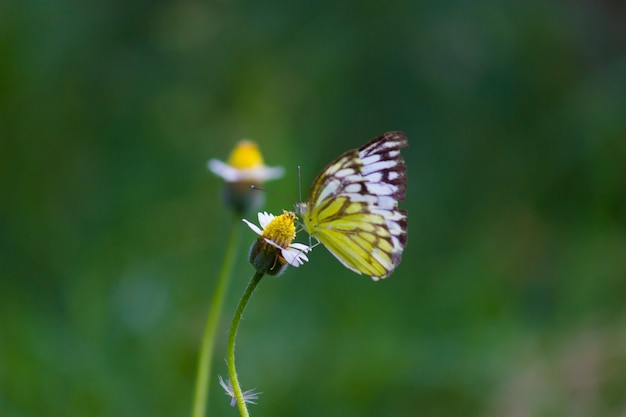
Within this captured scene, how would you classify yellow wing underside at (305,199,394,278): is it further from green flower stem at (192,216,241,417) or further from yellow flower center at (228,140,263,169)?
yellow flower center at (228,140,263,169)

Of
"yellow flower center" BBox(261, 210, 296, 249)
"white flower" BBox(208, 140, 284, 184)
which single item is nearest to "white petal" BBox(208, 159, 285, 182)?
"white flower" BBox(208, 140, 284, 184)

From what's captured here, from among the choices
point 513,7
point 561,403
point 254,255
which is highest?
point 513,7

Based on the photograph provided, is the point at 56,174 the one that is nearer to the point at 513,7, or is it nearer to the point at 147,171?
the point at 147,171

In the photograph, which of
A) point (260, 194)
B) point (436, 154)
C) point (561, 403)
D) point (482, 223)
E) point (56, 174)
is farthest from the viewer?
point (436, 154)

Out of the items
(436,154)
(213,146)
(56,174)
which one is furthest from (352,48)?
(56,174)

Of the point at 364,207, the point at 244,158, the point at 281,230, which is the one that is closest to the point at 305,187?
the point at 244,158

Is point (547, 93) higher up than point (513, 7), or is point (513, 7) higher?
point (513, 7)

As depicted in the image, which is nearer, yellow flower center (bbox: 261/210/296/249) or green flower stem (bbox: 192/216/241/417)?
yellow flower center (bbox: 261/210/296/249)

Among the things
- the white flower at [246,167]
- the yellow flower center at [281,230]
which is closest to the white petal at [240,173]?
the white flower at [246,167]
